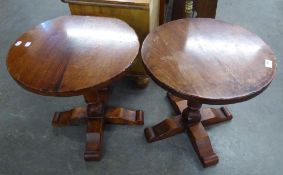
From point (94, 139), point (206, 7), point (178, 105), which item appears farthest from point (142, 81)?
point (206, 7)

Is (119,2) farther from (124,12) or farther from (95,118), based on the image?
(95,118)

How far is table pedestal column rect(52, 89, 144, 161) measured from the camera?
135cm

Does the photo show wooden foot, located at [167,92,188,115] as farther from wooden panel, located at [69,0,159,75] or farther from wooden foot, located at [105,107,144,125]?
wooden panel, located at [69,0,159,75]

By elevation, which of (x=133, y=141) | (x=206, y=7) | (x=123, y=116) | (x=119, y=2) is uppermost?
(x=119, y=2)

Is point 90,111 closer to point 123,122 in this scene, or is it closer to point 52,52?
point 123,122

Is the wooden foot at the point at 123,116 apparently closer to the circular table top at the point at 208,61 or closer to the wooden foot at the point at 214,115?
the wooden foot at the point at 214,115

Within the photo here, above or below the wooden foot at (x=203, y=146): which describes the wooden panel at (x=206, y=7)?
above

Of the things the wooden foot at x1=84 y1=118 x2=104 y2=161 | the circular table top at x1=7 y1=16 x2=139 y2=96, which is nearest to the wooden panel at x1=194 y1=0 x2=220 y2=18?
the circular table top at x1=7 y1=16 x2=139 y2=96

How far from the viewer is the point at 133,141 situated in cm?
145

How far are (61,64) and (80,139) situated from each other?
2.02ft

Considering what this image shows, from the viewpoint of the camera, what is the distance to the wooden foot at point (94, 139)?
4.39 ft

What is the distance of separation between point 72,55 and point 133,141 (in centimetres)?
66

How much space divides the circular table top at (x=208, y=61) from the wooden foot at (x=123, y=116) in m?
0.54

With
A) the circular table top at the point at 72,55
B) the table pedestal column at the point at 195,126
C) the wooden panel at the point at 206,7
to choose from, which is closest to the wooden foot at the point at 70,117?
the table pedestal column at the point at 195,126
